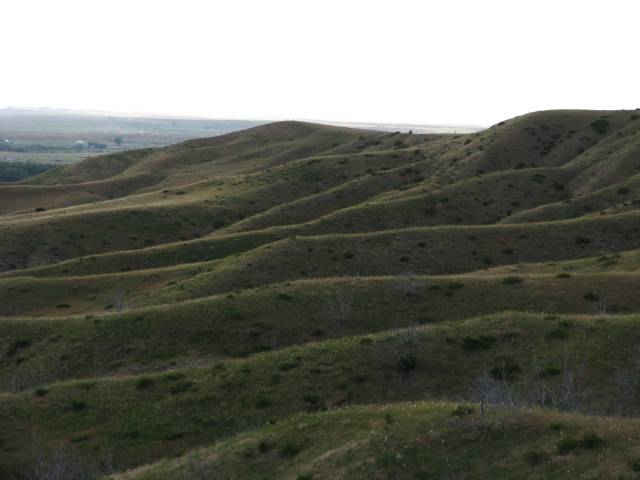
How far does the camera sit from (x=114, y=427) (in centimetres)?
2873

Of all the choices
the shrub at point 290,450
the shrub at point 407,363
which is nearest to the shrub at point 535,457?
the shrub at point 290,450

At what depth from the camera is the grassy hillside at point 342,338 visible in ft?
66.0

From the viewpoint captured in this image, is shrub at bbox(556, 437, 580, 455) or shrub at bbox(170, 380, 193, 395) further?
shrub at bbox(170, 380, 193, 395)

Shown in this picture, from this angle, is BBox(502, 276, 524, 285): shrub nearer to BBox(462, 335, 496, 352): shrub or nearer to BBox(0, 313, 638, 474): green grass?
BBox(0, 313, 638, 474): green grass

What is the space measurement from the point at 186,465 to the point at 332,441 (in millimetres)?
5643

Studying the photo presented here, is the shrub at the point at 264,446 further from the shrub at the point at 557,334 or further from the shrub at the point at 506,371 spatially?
the shrub at the point at 557,334

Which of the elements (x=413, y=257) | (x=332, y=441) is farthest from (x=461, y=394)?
(x=413, y=257)

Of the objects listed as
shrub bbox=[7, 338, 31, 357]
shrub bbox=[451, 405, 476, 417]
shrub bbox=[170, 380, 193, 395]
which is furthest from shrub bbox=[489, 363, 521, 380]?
shrub bbox=[7, 338, 31, 357]

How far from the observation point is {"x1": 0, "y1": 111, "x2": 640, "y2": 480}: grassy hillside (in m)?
20.1

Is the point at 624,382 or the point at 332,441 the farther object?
the point at 624,382

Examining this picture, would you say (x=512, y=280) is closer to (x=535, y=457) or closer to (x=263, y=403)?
(x=263, y=403)

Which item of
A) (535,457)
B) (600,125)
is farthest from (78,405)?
(600,125)

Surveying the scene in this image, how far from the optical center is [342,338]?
119 feet

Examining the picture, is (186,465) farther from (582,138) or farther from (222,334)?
(582,138)
